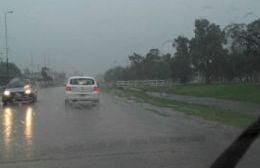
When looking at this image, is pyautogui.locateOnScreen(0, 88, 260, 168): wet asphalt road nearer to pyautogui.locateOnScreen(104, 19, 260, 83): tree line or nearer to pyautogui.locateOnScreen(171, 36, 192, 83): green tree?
pyautogui.locateOnScreen(104, 19, 260, 83): tree line

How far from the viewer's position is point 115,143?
14.7 meters

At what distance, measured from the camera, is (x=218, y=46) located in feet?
347

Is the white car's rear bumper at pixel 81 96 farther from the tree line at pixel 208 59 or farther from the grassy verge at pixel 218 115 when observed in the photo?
the tree line at pixel 208 59

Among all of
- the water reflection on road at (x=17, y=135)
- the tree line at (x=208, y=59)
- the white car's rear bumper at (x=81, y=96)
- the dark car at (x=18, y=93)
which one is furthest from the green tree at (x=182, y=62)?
the water reflection on road at (x=17, y=135)

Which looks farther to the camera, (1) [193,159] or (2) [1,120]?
(2) [1,120]

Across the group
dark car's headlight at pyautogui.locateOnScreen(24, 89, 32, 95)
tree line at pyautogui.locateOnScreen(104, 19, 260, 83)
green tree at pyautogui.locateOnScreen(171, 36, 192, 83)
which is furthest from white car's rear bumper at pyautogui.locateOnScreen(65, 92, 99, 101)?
green tree at pyautogui.locateOnScreen(171, 36, 192, 83)

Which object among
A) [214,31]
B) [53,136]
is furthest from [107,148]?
[214,31]

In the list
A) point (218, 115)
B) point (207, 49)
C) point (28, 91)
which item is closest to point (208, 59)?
point (207, 49)

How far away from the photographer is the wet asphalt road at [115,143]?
38.3 ft

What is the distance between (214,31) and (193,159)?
3750 inches

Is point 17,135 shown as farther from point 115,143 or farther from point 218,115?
point 218,115

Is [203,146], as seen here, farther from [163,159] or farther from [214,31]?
[214,31]

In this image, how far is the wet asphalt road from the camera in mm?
11680

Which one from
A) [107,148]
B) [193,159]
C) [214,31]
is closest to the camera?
[193,159]
